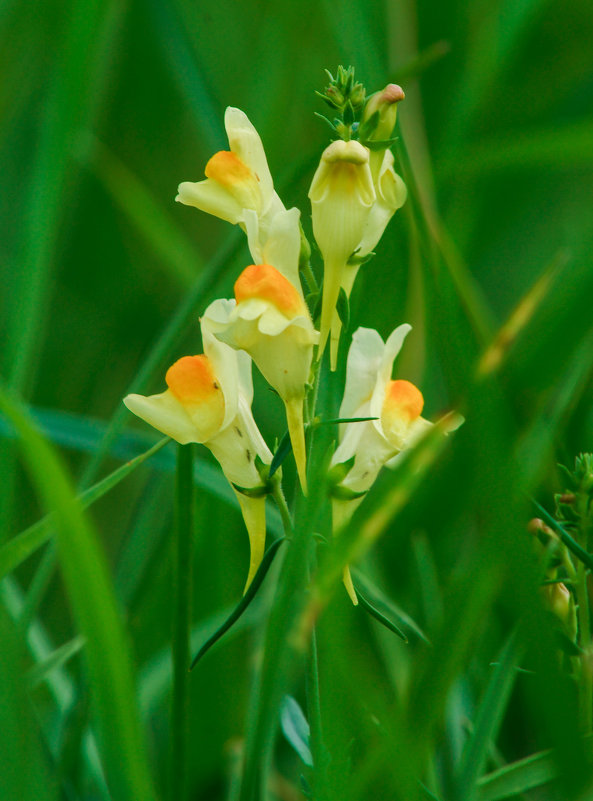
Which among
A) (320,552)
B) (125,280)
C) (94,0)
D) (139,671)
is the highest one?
(94,0)

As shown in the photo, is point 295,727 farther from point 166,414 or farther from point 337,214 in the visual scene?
point 337,214

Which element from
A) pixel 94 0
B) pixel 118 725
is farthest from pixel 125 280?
pixel 118 725

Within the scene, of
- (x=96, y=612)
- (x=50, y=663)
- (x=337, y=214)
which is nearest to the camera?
(x=96, y=612)

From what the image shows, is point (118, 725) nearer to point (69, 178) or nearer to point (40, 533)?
point (40, 533)

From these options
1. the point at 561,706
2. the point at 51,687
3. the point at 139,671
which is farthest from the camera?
the point at 139,671

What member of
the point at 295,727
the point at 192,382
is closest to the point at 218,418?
the point at 192,382

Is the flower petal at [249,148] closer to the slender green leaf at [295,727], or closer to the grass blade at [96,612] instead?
the grass blade at [96,612]

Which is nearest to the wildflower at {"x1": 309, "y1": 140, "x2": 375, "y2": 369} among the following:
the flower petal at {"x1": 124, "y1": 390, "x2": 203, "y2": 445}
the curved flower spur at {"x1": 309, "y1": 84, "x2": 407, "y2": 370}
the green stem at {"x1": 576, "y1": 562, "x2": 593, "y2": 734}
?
the curved flower spur at {"x1": 309, "y1": 84, "x2": 407, "y2": 370}
